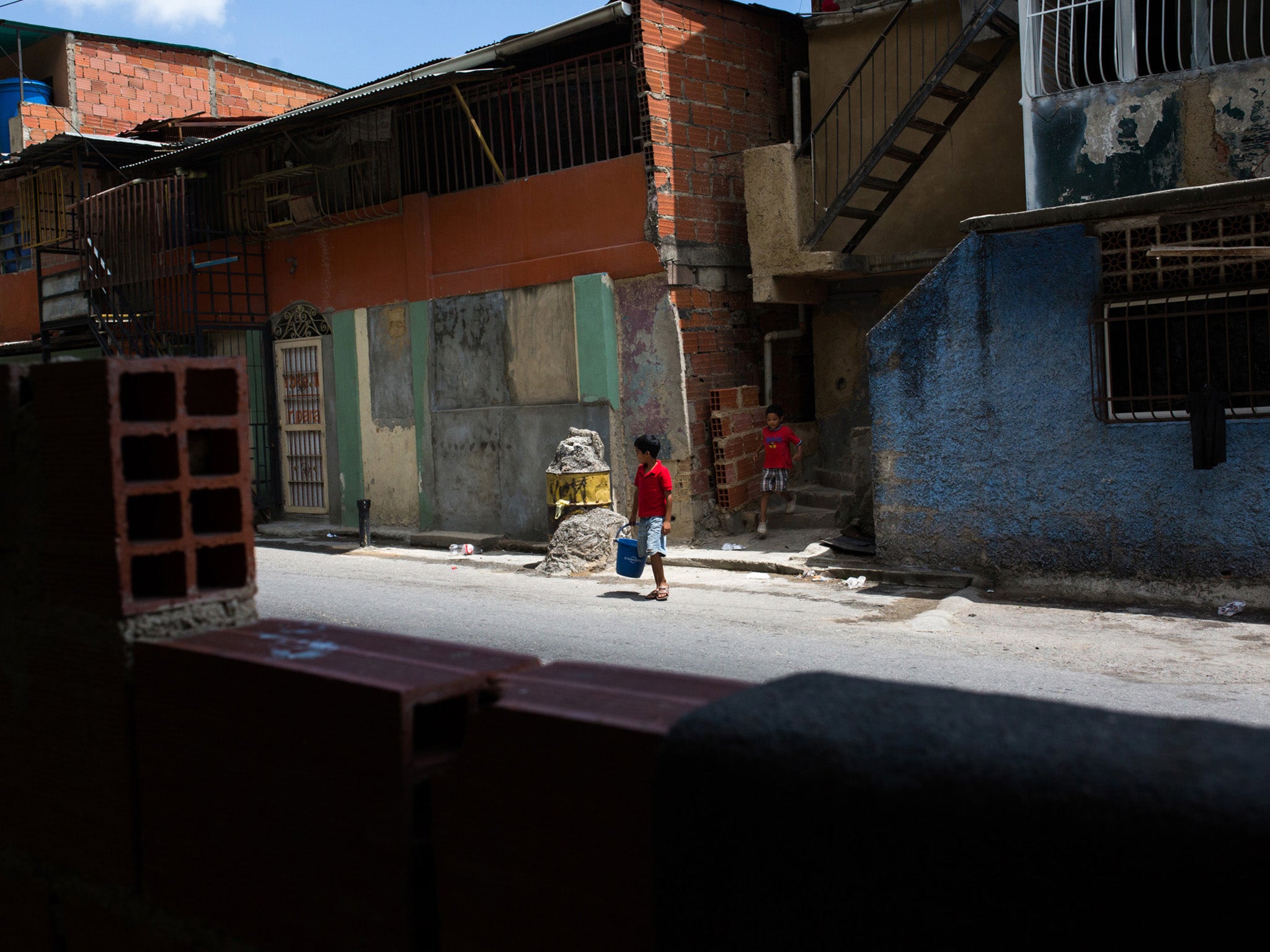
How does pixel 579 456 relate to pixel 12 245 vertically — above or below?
below

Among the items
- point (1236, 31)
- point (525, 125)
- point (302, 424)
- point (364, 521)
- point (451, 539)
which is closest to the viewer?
point (1236, 31)

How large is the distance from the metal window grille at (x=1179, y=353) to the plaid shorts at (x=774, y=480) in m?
4.52

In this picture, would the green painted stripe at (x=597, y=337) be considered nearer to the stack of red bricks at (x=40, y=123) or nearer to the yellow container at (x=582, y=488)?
the yellow container at (x=582, y=488)

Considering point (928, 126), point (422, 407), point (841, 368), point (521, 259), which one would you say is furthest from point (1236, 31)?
point (422, 407)

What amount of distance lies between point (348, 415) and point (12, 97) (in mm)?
10683

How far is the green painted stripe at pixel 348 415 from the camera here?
666 inches

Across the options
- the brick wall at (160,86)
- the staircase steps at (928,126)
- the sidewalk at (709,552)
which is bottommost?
the sidewalk at (709,552)

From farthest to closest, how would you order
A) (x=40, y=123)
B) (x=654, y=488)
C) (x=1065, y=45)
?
(x=40, y=123) < (x=1065, y=45) < (x=654, y=488)

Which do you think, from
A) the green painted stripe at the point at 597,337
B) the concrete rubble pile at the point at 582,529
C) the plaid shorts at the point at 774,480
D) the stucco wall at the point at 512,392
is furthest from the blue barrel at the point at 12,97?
the plaid shorts at the point at 774,480

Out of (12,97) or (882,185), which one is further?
(12,97)

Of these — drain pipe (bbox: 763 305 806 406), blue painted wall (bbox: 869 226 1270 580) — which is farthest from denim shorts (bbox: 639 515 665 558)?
drain pipe (bbox: 763 305 806 406)

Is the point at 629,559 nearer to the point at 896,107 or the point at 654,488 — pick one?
the point at 654,488

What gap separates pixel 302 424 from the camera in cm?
1802

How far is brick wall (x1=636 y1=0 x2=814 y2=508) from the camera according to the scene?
A: 42.9ft
